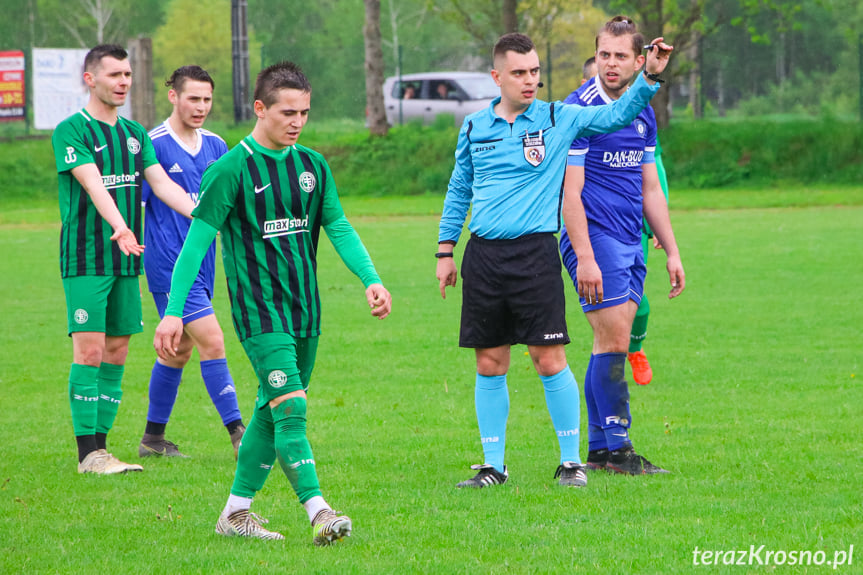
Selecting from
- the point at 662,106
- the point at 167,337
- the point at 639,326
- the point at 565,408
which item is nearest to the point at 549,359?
the point at 565,408

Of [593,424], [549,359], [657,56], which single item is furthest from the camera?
[593,424]

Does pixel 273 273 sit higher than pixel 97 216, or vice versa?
Answer: pixel 97 216

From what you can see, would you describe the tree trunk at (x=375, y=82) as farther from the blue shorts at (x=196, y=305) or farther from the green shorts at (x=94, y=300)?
the green shorts at (x=94, y=300)

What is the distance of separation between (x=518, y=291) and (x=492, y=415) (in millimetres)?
720

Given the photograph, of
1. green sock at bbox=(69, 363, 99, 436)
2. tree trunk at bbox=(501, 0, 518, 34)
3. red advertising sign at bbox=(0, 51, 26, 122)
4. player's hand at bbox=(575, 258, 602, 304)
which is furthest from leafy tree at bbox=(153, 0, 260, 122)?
player's hand at bbox=(575, 258, 602, 304)

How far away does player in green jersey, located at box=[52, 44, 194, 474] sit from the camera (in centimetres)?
679

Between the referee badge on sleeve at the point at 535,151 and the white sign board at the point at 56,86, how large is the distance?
2963 centimetres

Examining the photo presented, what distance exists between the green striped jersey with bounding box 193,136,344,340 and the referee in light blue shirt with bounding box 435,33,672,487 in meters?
1.19

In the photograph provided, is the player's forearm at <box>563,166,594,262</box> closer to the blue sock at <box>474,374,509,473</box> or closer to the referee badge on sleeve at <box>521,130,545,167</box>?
the referee badge on sleeve at <box>521,130,545,167</box>

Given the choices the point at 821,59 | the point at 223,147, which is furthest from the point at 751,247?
the point at 821,59

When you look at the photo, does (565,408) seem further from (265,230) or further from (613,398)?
(265,230)

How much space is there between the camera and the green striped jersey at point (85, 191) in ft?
22.2

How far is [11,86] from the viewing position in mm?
37719

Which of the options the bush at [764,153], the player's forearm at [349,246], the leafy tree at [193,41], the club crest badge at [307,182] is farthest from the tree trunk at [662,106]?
the leafy tree at [193,41]
